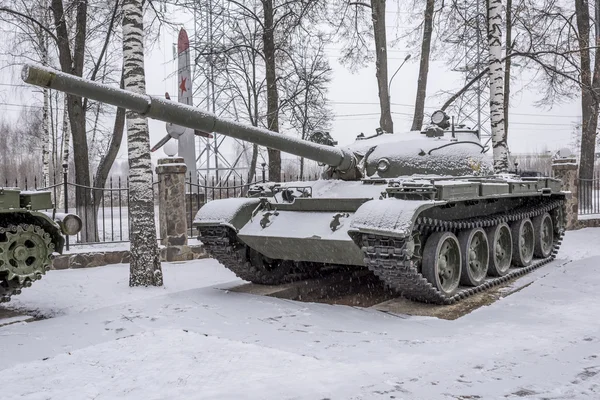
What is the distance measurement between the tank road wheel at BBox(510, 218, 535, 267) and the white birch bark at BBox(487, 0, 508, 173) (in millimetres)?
2221

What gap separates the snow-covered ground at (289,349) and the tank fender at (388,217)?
896 millimetres

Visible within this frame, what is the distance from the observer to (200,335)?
210 inches

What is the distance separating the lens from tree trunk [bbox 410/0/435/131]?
16062mm

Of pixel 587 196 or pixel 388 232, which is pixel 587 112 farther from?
pixel 388 232

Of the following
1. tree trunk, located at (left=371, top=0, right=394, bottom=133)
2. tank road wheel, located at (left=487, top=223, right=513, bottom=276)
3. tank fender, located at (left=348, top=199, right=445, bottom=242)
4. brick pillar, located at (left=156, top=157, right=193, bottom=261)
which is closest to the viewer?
tank fender, located at (left=348, top=199, right=445, bottom=242)

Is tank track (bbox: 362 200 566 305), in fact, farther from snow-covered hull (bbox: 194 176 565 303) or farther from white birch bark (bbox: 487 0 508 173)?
white birch bark (bbox: 487 0 508 173)

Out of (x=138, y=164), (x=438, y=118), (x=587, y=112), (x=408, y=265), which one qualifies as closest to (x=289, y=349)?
(x=408, y=265)

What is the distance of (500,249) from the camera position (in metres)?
8.62

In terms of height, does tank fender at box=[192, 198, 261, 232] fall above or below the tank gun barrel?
below

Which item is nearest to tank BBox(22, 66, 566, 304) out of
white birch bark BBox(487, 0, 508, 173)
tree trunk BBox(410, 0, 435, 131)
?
white birch bark BBox(487, 0, 508, 173)

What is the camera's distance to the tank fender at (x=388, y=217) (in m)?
5.72

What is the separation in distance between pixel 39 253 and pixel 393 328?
3.81 m

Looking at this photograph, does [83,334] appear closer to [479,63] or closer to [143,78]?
[143,78]

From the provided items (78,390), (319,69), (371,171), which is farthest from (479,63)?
(78,390)
